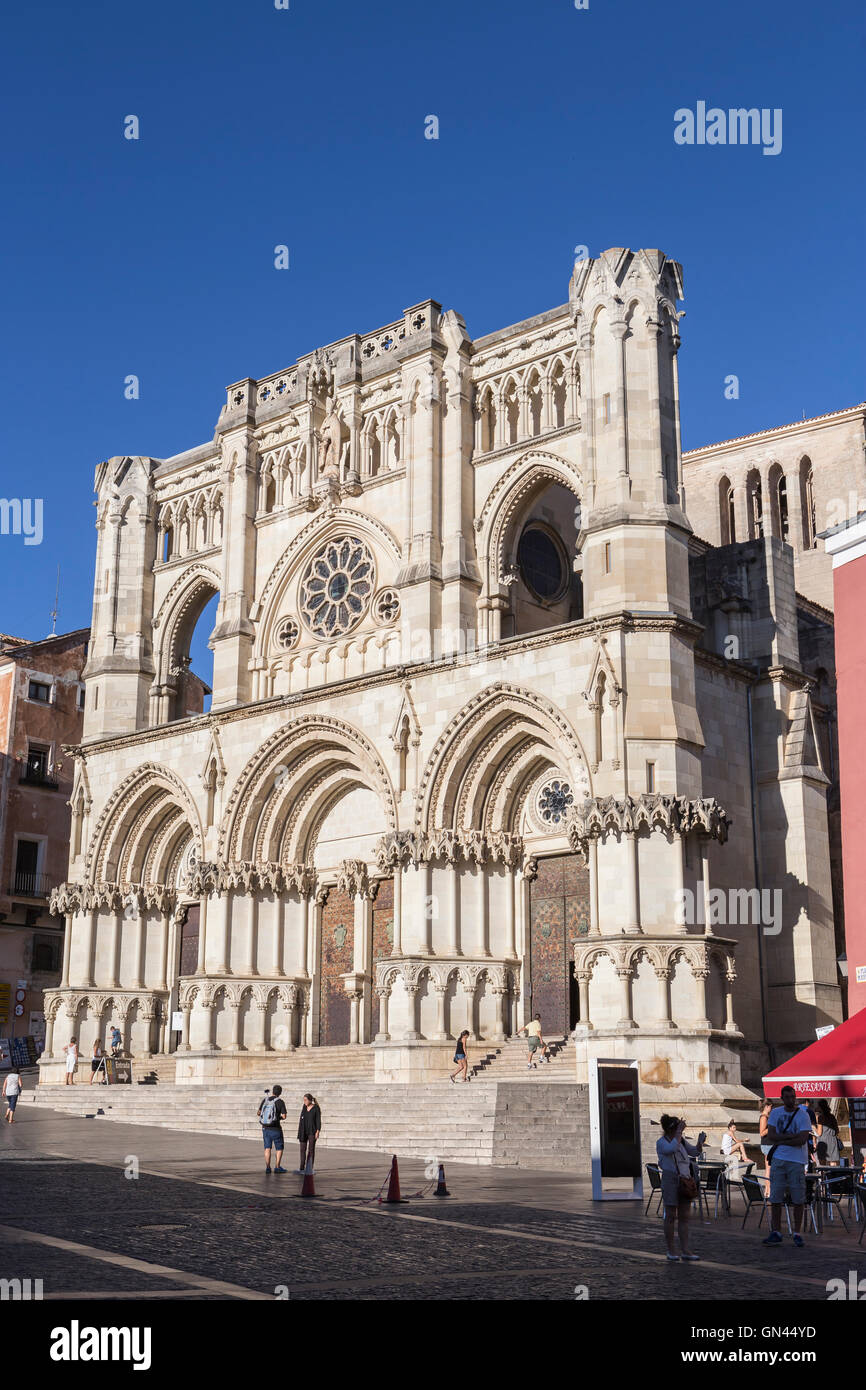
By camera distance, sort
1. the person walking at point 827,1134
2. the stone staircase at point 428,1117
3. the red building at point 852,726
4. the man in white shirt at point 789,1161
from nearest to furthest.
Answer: the man in white shirt at point 789,1161 → the person walking at point 827,1134 → the stone staircase at point 428,1117 → the red building at point 852,726

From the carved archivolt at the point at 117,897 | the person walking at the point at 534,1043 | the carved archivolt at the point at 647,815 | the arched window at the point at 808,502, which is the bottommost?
the person walking at the point at 534,1043

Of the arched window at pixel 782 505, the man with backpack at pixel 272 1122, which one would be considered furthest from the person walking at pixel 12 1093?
the arched window at pixel 782 505

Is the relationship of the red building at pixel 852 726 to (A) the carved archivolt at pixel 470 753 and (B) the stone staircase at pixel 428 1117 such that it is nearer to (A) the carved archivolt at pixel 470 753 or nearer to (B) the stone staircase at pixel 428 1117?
(B) the stone staircase at pixel 428 1117

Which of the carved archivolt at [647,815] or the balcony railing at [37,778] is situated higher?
the balcony railing at [37,778]

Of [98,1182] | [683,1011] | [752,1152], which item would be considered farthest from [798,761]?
[98,1182]

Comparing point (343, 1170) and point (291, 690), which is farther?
point (291, 690)

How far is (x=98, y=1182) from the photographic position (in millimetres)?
18156

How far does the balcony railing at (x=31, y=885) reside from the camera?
46.2 meters

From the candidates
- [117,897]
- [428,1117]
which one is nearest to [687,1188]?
[428,1117]

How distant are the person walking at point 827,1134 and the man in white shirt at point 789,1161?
549 centimetres

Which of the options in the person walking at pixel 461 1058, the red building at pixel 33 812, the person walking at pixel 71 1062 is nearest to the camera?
the person walking at pixel 461 1058
